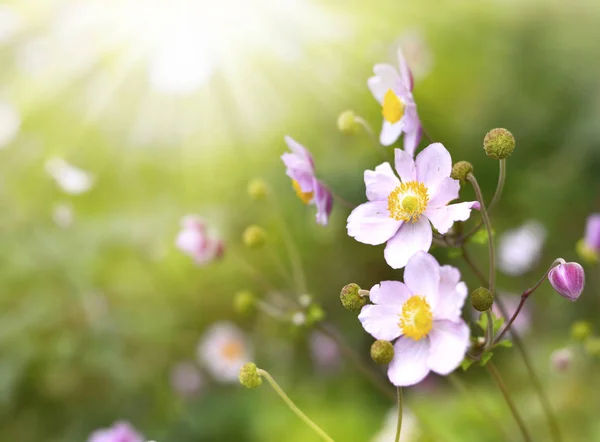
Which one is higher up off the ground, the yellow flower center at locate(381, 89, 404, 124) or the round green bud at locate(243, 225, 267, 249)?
the yellow flower center at locate(381, 89, 404, 124)

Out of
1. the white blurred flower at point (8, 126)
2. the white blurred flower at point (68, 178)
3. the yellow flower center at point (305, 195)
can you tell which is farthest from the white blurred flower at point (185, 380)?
the yellow flower center at point (305, 195)

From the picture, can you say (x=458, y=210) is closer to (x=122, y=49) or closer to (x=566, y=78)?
(x=566, y=78)

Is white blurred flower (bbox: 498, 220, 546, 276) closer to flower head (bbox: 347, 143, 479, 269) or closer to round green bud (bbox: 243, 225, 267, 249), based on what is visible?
round green bud (bbox: 243, 225, 267, 249)

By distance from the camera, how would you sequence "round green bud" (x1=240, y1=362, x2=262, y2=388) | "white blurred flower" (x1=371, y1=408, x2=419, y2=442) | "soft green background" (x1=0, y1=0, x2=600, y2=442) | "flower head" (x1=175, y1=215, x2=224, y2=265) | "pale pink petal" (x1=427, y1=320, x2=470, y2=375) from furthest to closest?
"soft green background" (x1=0, y1=0, x2=600, y2=442)
"white blurred flower" (x1=371, y1=408, x2=419, y2=442)
"flower head" (x1=175, y1=215, x2=224, y2=265)
"round green bud" (x1=240, y1=362, x2=262, y2=388)
"pale pink petal" (x1=427, y1=320, x2=470, y2=375)

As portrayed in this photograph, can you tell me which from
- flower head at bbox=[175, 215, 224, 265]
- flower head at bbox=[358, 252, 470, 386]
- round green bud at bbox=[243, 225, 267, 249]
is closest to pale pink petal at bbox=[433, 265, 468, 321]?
flower head at bbox=[358, 252, 470, 386]

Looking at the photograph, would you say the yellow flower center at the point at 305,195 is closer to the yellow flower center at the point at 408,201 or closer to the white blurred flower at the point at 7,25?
the yellow flower center at the point at 408,201

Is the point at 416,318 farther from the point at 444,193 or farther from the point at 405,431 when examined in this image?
the point at 405,431
